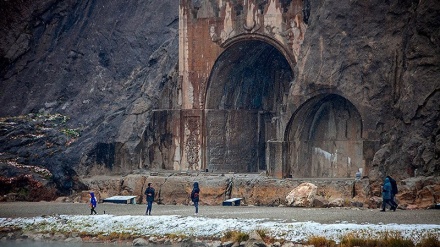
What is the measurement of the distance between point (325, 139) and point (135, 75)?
506 inches

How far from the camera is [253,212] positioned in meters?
45.2

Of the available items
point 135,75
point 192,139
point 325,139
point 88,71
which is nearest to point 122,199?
point 192,139

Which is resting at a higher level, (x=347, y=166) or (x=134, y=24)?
(x=134, y=24)

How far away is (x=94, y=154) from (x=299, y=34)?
11.8 meters

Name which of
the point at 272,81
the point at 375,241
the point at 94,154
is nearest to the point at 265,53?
the point at 272,81

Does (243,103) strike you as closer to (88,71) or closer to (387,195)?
(88,71)

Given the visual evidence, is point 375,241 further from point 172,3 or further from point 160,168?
point 172,3

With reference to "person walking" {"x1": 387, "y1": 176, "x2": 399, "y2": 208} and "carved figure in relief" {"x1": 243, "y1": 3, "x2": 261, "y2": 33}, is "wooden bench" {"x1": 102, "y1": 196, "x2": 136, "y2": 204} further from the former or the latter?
"person walking" {"x1": 387, "y1": 176, "x2": 399, "y2": 208}

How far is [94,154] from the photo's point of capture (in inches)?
2288

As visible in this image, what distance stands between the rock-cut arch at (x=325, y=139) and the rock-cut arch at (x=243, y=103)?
333cm

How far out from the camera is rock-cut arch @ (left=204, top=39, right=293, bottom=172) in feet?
185

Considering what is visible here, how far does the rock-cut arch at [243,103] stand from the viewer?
56.4 metres

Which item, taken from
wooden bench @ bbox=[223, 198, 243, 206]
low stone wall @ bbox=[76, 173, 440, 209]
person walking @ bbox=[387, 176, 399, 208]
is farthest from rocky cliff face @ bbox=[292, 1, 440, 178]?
wooden bench @ bbox=[223, 198, 243, 206]

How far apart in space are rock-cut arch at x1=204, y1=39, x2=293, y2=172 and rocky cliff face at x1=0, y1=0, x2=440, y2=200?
7.68ft
